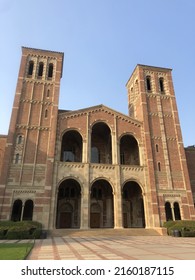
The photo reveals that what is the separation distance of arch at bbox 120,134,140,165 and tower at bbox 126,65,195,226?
334 centimetres

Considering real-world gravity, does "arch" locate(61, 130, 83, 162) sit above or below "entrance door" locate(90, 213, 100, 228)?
above

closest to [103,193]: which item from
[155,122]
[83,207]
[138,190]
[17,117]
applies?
[138,190]

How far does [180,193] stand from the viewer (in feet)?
93.7

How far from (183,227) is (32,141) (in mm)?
19850

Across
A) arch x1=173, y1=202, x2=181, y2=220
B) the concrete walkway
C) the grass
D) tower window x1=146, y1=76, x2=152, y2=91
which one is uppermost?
tower window x1=146, y1=76, x2=152, y2=91

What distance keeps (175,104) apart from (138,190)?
14961mm

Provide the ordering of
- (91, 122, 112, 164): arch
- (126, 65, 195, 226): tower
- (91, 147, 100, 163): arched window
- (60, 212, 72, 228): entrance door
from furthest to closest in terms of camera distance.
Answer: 1. (91, 147, 100, 163): arched window
2. (91, 122, 112, 164): arch
3. (60, 212, 72, 228): entrance door
4. (126, 65, 195, 226): tower

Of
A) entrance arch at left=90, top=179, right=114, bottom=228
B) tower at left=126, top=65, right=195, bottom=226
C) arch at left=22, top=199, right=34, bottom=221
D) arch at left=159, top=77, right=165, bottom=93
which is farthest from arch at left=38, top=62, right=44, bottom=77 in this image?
arch at left=159, top=77, right=165, bottom=93

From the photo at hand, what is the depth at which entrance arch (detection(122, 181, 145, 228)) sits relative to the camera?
3121cm

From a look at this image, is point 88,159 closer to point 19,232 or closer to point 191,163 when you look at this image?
point 19,232

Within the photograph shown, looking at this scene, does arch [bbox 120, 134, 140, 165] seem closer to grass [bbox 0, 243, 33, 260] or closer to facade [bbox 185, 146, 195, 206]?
facade [bbox 185, 146, 195, 206]

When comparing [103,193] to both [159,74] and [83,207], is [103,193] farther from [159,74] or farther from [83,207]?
[159,74]

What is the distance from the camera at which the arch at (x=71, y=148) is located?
108ft

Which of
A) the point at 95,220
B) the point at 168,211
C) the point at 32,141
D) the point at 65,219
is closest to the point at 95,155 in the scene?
the point at 95,220
